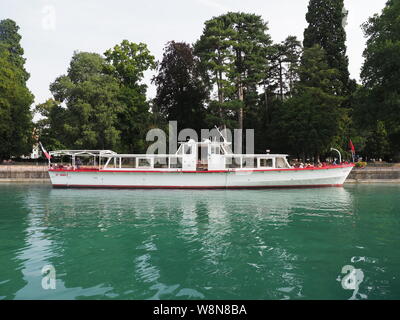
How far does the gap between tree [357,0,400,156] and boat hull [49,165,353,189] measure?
12088mm

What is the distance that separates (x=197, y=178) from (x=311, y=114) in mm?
18166

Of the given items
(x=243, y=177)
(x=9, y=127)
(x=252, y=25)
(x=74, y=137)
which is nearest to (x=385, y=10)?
(x=252, y=25)

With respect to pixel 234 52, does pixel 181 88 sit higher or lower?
lower

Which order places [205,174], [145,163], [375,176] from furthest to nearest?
1. [375,176]
2. [145,163]
3. [205,174]

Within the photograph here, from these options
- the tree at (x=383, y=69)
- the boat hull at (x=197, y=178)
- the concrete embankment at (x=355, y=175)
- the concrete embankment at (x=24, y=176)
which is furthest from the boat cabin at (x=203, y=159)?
the tree at (x=383, y=69)

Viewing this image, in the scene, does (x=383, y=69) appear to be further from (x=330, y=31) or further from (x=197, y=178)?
(x=197, y=178)

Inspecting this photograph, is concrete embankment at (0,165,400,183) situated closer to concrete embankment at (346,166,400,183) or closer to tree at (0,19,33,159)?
concrete embankment at (346,166,400,183)

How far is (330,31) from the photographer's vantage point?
4419 cm

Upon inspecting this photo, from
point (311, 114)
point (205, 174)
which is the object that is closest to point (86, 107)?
point (205, 174)

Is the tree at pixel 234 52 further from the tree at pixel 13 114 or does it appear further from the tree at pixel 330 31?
the tree at pixel 13 114

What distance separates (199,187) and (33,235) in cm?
1665

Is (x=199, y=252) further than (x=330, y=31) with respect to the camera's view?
No

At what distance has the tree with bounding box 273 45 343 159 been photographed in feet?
117

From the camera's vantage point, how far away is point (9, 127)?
41.1 m
